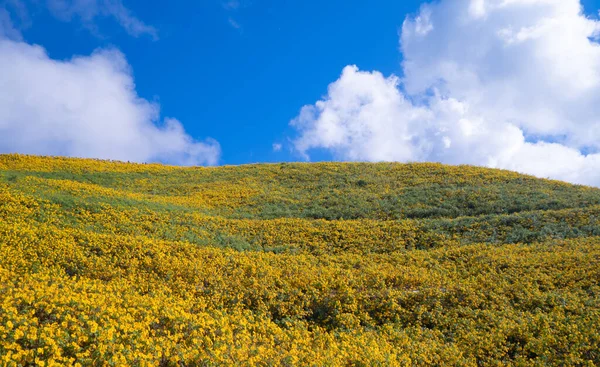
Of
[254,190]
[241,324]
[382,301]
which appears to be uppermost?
[254,190]

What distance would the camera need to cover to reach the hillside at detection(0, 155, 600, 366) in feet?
23.9

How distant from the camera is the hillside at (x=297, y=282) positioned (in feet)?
23.9

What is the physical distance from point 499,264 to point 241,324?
33.0ft

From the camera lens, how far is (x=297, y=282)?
1208cm

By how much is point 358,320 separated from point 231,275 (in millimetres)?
3893

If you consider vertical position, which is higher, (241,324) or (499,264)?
(499,264)

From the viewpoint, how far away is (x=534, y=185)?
29.1 metres

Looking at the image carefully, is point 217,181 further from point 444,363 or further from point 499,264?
point 444,363

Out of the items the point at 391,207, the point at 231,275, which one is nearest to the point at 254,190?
the point at 391,207

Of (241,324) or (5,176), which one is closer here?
(241,324)

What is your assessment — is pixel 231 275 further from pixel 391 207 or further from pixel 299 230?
pixel 391 207

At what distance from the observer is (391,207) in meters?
25.4

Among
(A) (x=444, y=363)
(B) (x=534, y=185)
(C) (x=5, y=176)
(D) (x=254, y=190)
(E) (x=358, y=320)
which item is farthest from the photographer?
(D) (x=254, y=190)

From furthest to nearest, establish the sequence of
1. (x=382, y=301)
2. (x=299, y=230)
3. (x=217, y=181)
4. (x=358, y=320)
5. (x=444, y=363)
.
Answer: (x=217, y=181), (x=299, y=230), (x=382, y=301), (x=358, y=320), (x=444, y=363)
